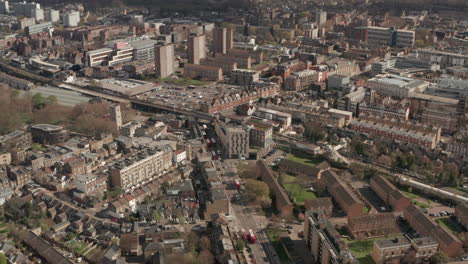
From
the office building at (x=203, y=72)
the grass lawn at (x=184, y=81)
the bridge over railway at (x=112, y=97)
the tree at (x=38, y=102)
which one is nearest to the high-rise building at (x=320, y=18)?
the office building at (x=203, y=72)

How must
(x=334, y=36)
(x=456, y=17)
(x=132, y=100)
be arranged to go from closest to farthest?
(x=132, y=100)
(x=334, y=36)
(x=456, y=17)

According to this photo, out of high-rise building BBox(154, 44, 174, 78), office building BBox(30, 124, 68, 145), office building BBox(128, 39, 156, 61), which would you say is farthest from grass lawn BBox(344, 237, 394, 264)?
office building BBox(128, 39, 156, 61)

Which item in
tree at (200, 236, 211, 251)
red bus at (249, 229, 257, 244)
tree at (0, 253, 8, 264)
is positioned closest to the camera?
tree at (0, 253, 8, 264)

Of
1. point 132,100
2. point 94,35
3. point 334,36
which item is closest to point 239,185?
point 132,100

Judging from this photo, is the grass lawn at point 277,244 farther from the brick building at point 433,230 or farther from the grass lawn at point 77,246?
the grass lawn at point 77,246

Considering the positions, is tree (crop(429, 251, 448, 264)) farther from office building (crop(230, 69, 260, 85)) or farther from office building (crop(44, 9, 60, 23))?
office building (crop(44, 9, 60, 23))

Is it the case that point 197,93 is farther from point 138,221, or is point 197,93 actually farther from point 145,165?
point 138,221
